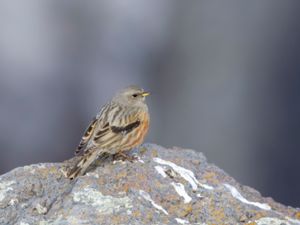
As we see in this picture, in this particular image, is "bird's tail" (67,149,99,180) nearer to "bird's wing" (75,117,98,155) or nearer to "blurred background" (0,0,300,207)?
"bird's wing" (75,117,98,155)

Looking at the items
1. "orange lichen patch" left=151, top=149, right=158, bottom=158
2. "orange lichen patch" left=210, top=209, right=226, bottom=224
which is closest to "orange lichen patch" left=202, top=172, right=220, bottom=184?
"orange lichen patch" left=151, top=149, right=158, bottom=158

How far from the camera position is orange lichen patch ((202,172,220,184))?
7.34 metres

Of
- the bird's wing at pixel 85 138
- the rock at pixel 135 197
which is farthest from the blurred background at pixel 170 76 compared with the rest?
the rock at pixel 135 197

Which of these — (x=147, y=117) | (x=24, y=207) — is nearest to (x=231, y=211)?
Answer: (x=24, y=207)

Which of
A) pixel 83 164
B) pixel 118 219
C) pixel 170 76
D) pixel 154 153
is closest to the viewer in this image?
pixel 118 219

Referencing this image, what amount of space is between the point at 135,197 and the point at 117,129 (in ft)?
6.99

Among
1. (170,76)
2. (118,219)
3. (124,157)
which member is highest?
(124,157)

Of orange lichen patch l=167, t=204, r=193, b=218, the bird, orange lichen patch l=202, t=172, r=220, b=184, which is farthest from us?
the bird

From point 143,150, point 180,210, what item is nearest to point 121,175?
point 180,210

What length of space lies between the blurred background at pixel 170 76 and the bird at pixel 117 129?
5737mm

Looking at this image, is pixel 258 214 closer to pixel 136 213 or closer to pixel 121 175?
pixel 136 213

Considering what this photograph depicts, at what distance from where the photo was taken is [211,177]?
7.43 metres

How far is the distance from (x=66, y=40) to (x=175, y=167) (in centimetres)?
1090

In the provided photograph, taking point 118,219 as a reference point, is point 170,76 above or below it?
below
